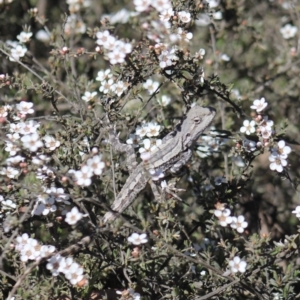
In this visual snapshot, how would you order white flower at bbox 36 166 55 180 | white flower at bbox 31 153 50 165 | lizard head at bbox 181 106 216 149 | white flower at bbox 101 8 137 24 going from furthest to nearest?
white flower at bbox 101 8 137 24 < lizard head at bbox 181 106 216 149 < white flower at bbox 36 166 55 180 < white flower at bbox 31 153 50 165

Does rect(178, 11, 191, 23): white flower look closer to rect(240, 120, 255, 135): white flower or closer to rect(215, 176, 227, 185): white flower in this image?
rect(240, 120, 255, 135): white flower

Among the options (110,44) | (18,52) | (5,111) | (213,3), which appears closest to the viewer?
(110,44)

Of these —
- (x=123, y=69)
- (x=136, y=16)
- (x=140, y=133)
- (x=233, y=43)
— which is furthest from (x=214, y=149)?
(x=233, y=43)

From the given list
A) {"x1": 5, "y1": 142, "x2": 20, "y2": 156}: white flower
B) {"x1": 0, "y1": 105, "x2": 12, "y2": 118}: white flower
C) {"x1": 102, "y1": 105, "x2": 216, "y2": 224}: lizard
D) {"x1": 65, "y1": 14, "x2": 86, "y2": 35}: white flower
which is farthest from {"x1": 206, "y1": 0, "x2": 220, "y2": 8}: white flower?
{"x1": 5, "y1": 142, "x2": 20, "y2": 156}: white flower

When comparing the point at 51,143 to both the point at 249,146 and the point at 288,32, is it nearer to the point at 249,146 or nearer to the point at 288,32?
the point at 249,146

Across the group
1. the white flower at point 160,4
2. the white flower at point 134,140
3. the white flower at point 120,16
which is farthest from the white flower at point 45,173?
Answer: the white flower at point 120,16

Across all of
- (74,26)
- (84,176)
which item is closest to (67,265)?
(84,176)

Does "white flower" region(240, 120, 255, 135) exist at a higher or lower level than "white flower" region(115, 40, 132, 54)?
lower
